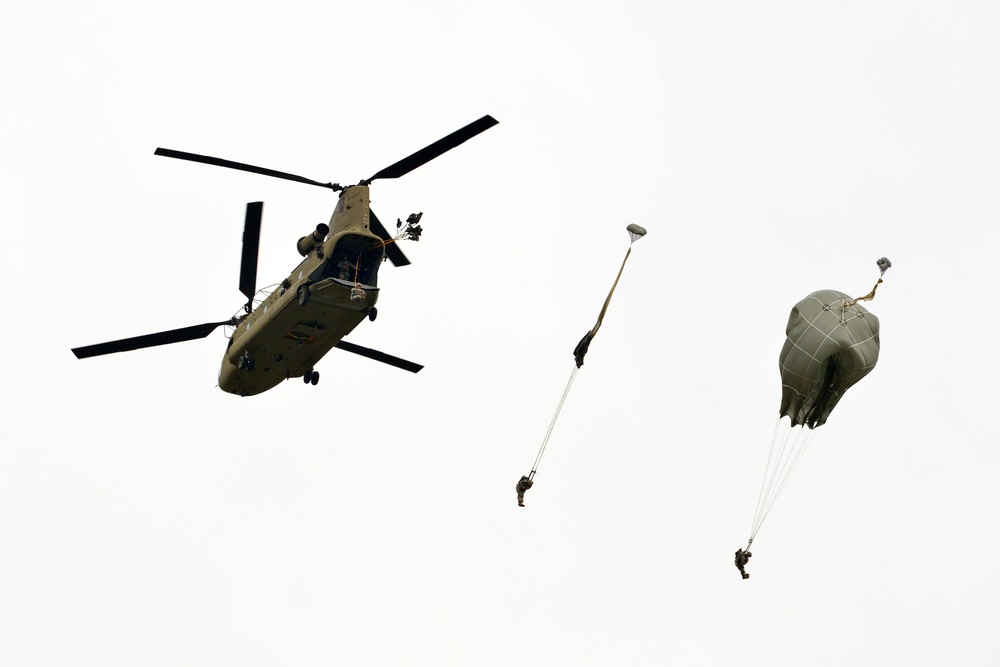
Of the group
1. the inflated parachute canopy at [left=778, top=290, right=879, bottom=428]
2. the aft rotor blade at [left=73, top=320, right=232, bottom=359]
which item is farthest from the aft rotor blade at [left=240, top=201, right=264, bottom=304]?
the inflated parachute canopy at [left=778, top=290, right=879, bottom=428]

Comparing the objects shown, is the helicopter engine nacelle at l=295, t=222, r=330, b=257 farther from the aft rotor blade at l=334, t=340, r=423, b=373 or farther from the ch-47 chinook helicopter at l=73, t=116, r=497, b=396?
the aft rotor blade at l=334, t=340, r=423, b=373

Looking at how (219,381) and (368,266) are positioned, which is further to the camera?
(219,381)

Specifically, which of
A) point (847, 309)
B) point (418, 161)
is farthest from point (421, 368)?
point (847, 309)

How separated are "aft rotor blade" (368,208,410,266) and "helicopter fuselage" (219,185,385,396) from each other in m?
0.43

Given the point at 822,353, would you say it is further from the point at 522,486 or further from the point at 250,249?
the point at 250,249

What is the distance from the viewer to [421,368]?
49.1m

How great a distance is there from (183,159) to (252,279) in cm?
528

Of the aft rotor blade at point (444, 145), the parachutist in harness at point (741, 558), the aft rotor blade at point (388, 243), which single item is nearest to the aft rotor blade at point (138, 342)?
the aft rotor blade at point (388, 243)

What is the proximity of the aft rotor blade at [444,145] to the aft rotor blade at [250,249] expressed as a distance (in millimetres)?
3960

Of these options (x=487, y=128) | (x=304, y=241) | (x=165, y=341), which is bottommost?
(x=165, y=341)

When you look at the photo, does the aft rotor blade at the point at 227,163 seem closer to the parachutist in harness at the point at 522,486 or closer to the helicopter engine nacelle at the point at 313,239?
the helicopter engine nacelle at the point at 313,239

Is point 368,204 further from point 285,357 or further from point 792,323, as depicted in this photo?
point 792,323

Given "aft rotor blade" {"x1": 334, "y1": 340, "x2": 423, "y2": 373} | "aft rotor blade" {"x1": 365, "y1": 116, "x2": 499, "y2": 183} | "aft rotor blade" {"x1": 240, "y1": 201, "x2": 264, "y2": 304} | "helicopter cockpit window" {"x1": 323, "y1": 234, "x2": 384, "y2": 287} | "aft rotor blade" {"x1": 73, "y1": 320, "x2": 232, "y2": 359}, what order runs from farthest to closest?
"aft rotor blade" {"x1": 334, "y1": 340, "x2": 423, "y2": 373}, "aft rotor blade" {"x1": 73, "y1": 320, "x2": 232, "y2": 359}, "aft rotor blade" {"x1": 240, "y1": 201, "x2": 264, "y2": 304}, "helicopter cockpit window" {"x1": 323, "y1": 234, "x2": 384, "y2": 287}, "aft rotor blade" {"x1": 365, "y1": 116, "x2": 499, "y2": 183}

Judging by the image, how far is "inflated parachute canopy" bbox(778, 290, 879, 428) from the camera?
4372 cm
